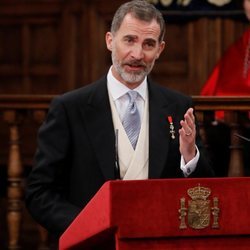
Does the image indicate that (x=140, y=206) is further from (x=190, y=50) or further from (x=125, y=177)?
(x=190, y=50)

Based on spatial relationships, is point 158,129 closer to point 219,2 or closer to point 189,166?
point 189,166

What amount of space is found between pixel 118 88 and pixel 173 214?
3.80ft

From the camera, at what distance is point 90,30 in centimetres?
793

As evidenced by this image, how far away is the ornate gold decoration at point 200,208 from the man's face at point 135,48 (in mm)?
1027

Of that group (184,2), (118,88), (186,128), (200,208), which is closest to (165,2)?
(184,2)

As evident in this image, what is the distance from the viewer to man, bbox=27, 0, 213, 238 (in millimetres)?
4008

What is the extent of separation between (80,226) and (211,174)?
2.95ft

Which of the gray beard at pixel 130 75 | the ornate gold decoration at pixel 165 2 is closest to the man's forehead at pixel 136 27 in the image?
the gray beard at pixel 130 75

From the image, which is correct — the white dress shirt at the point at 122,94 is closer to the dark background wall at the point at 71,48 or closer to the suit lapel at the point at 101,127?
the suit lapel at the point at 101,127

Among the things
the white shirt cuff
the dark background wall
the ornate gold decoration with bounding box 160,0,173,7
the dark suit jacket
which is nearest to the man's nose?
the dark suit jacket

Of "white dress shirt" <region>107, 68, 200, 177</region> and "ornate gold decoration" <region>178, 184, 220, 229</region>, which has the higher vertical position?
"white dress shirt" <region>107, 68, 200, 177</region>

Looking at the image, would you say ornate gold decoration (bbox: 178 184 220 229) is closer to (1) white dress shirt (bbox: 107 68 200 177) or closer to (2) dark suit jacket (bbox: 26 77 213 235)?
(2) dark suit jacket (bbox: 26 77 213 235)

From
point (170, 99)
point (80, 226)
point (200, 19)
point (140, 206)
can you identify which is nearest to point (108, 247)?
point (80, 226)

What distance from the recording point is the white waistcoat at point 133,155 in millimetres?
4004
